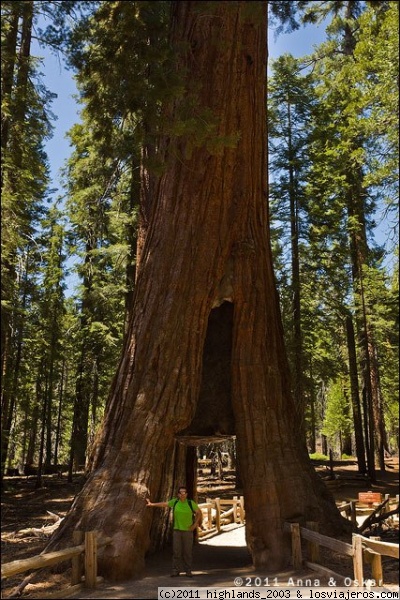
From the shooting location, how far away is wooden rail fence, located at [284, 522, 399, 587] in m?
6.43

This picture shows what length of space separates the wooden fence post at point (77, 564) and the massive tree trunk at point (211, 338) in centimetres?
53

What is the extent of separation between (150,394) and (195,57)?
6.73 m

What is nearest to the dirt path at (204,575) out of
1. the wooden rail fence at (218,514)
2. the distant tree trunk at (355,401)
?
the wooden rail fence at (218,514)

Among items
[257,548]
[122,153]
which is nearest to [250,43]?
[122,153]

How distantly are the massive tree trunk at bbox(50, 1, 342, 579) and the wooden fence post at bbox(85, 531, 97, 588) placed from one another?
568 mm

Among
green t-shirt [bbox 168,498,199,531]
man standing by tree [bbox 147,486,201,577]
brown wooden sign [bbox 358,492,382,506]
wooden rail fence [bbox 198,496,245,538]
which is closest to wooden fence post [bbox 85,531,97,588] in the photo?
man standing by tree [bbox 147,486,201,577]

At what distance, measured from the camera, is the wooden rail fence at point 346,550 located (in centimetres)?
643

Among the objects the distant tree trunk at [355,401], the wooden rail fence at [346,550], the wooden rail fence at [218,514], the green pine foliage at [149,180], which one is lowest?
the wooden rail fence at [218,514]

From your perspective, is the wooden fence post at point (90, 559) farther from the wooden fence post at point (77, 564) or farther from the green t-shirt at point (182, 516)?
the green t-shirt at point (182, 516)

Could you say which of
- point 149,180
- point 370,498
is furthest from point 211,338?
point 370,498

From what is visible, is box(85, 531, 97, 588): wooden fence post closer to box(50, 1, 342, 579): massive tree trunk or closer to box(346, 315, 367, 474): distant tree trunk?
box(50, 1, 342, 579): massive tree trunk

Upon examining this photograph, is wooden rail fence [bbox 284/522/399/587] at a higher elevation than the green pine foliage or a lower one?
lower

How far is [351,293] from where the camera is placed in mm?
22828

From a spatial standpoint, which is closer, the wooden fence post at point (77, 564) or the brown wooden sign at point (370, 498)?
the wooden fence post at point (77, 564)
